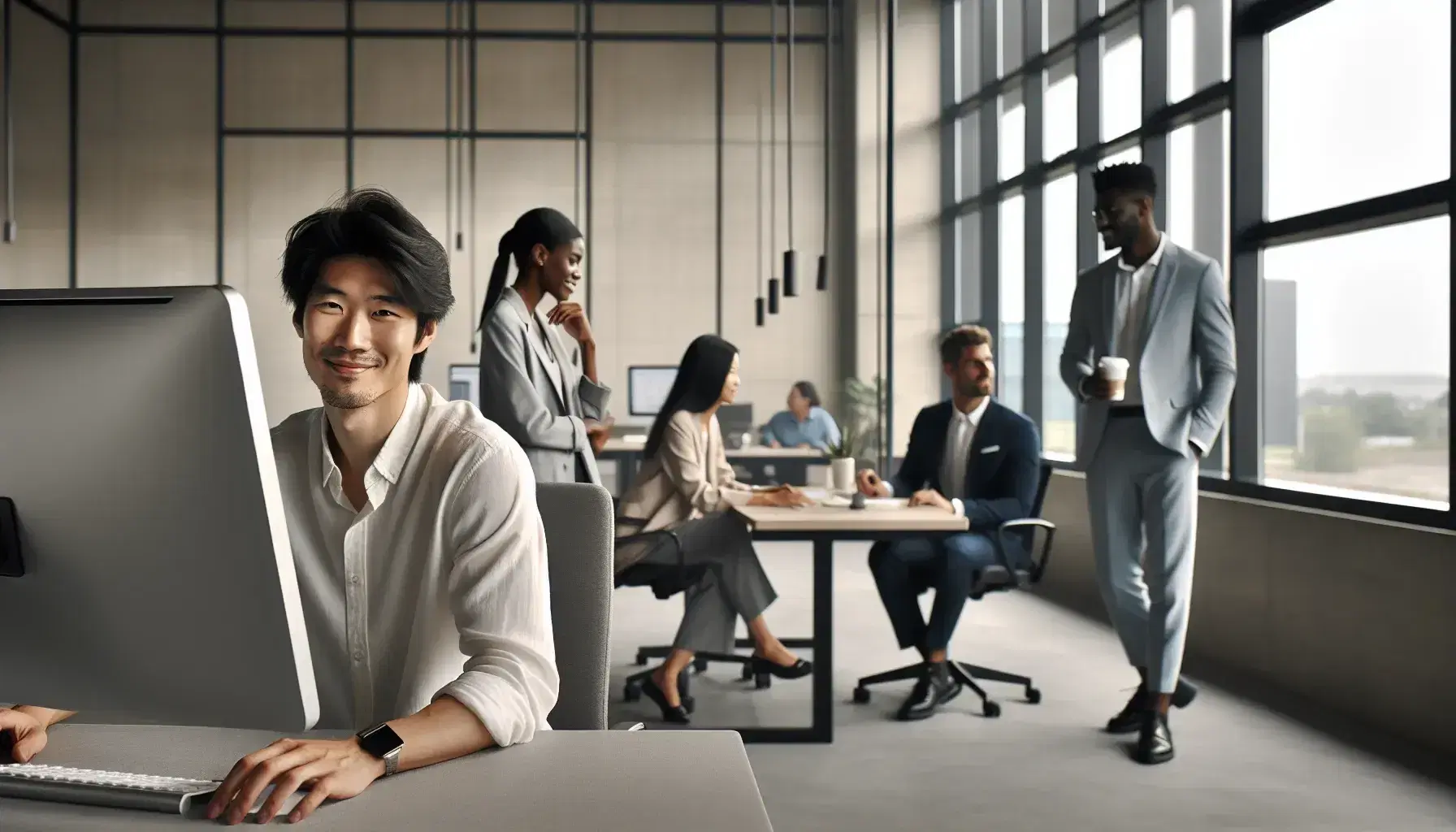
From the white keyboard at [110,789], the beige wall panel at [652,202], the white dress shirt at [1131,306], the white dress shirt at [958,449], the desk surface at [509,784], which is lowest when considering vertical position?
the desk surface at [509,784]

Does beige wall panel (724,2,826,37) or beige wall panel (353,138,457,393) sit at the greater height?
beige wall panel (724,2,826,37)

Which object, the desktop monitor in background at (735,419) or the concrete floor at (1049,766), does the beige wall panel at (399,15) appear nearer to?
the desktop monitor in background at (735,419)

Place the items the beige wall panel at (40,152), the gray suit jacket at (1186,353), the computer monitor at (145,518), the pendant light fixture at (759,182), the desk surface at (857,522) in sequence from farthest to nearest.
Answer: the pendant light fixture at (759,182) < the beige wall panel at (40,152) < the desk surface at (857,522) < the gray suit jacket at (1186,353) < the computer monitor at (145,518)

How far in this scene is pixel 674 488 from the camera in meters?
4.46

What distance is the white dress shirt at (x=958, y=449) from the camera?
4660 mm

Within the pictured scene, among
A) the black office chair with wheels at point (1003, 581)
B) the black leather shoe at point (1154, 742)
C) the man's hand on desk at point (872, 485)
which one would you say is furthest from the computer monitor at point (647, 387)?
the black leather shoe at point (1154, 742)

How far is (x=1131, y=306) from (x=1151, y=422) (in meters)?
0.44

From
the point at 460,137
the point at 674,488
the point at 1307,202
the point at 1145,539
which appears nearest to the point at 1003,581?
the point at 1145,539

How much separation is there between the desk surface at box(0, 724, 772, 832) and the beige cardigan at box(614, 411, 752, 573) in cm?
310

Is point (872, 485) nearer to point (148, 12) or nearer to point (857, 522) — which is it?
point (857, 522)

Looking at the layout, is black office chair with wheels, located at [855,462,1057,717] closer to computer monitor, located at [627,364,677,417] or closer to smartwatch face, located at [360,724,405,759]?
smartwatch face, located at [360,724,405,759]

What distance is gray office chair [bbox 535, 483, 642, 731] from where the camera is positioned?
66.9 inches

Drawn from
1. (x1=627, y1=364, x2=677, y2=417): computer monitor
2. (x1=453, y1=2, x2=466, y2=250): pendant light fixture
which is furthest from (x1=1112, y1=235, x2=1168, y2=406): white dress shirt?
(x1=453, y1=2, x2=466, y2=250): pendant light fixture

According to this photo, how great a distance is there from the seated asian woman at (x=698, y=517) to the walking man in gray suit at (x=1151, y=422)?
1107 millimetres
